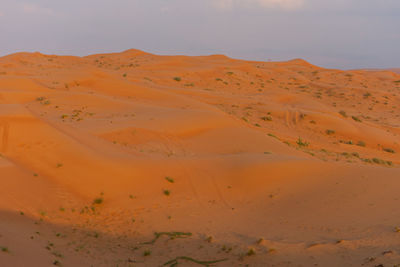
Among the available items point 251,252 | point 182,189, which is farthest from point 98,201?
A: point 251,252

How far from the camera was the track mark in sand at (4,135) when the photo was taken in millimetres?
9564

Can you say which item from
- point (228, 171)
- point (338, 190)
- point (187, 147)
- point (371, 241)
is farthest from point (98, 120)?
point (371, 241)

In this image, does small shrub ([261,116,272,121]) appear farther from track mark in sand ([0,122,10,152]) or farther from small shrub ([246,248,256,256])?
small shrub ([246,248,256,256])

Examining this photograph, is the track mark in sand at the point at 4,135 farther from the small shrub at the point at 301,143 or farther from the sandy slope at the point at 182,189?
the small shrub at the point at 301,143

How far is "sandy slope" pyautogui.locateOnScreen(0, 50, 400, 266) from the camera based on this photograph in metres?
5.76

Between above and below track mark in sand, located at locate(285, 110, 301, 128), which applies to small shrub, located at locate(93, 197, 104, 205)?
below

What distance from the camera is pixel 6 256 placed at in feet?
14.5

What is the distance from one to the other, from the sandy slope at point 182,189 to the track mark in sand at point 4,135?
0.03m

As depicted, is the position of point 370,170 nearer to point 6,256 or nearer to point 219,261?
point 219,261

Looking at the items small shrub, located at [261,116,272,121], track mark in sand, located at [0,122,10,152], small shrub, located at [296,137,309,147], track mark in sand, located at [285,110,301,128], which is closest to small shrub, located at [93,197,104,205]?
track mark in sand, located at [0,122,10,152]

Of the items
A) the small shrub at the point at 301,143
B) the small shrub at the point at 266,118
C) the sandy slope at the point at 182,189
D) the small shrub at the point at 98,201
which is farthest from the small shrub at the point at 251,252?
the small shrub at the point at 266,118

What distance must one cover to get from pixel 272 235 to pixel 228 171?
10.3 feet

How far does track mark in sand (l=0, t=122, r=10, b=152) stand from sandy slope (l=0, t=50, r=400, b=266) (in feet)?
0.10

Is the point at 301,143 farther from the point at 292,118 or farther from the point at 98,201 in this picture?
the point at 98,201
